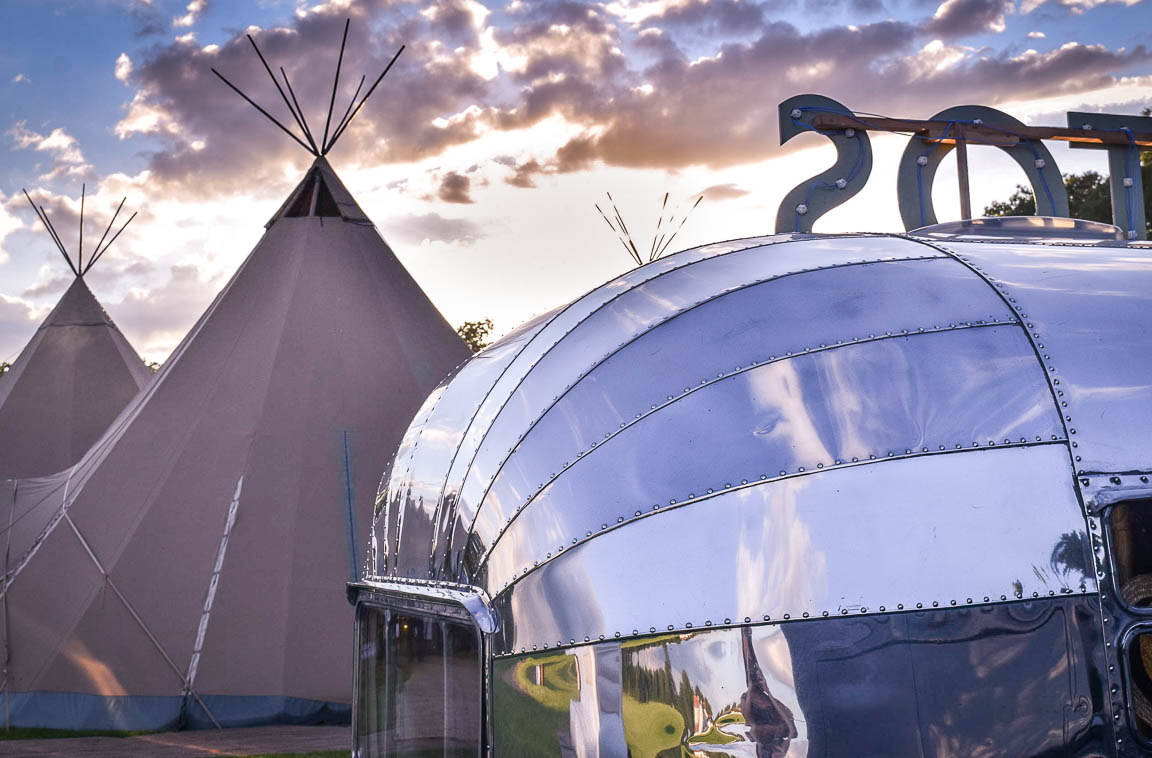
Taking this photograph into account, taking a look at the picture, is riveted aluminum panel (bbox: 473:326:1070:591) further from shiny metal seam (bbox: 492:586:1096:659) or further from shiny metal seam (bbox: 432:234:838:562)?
shiny metal seam (bbox: 432:234:838:562)

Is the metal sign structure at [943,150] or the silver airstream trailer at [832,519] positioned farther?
the metal sign structure at [943,150]

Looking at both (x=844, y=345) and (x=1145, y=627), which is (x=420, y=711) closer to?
(x=844, y=345)

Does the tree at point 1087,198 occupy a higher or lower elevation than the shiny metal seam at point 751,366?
higher

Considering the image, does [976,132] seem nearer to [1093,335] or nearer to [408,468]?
[1093,335]

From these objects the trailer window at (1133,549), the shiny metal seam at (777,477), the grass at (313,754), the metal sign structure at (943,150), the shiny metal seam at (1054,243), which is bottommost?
the grass at (313,754)

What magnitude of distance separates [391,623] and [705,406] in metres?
1.86

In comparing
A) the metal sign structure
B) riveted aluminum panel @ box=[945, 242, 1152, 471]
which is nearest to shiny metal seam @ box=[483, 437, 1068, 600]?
riveted aluminum panel @ box=[945, 242, 1152, 471]

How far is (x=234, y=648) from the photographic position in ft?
35.8

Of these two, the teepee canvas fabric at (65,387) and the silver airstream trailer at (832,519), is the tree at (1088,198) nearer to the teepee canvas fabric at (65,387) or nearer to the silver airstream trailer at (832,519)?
the teepee canvas fabric at (65,387)

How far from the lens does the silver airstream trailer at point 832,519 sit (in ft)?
9.49

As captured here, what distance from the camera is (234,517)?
36.8ft

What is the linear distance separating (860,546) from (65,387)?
630 inches

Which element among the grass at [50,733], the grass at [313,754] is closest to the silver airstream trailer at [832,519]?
the grass at [313,754]

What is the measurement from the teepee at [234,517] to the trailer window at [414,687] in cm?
609
